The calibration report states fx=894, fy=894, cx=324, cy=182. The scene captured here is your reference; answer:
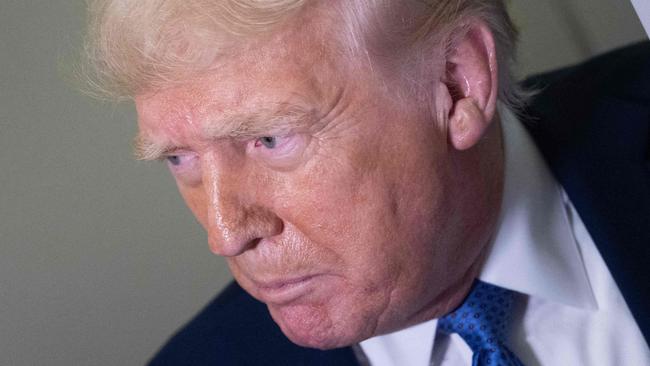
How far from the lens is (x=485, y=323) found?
1206 mm

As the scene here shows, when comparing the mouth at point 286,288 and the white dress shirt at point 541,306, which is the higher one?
the mouth at point 286,288

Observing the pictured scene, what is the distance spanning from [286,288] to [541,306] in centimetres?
40

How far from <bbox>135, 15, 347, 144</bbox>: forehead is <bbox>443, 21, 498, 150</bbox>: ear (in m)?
0.17

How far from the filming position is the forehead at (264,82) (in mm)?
946

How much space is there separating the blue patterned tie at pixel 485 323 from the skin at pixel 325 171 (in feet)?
0.31

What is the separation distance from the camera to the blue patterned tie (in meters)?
1.18

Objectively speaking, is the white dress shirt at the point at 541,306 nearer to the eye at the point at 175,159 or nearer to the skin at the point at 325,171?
the skin at the point at 325,171

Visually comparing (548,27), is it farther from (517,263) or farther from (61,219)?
(61,219)

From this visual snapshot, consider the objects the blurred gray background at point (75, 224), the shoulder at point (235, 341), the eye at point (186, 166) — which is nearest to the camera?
the eye at point (186, 166)

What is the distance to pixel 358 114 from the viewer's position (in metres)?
1.01

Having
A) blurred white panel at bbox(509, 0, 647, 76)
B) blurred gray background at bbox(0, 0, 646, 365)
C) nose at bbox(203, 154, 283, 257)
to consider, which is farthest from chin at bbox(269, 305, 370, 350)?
blurred white panel at bbox(509, 0, 647, 76)

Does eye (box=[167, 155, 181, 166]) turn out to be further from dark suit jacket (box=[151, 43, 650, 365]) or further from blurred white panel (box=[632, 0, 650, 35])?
blurred white panel (box=[632, 0, 650, 35])

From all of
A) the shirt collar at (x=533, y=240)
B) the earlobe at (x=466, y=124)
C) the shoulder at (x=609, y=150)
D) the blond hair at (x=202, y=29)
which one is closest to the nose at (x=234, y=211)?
the blond hair at (x=202, y=29)

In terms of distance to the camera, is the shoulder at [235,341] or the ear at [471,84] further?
the shoulder at [235,341]
